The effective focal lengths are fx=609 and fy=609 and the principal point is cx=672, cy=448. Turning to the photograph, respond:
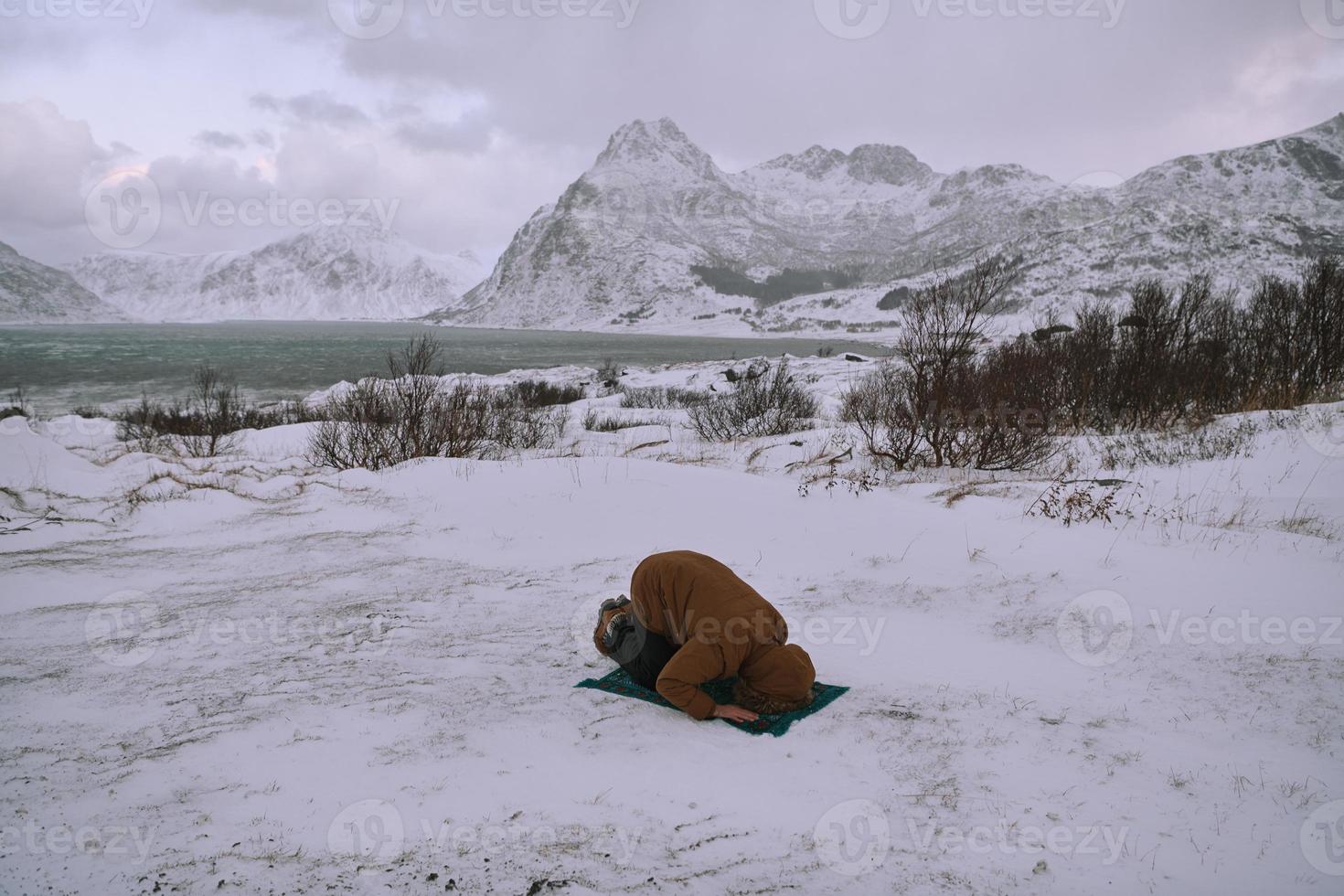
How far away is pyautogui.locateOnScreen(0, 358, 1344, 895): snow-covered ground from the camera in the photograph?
8.41ft

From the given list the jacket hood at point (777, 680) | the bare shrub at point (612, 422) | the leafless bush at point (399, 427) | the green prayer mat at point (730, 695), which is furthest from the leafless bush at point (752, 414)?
the jacket hood at point (777, 680)

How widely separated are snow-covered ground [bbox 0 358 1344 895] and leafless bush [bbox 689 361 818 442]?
9.32m

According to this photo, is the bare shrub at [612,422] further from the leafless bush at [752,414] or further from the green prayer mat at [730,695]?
the green prayer mat at [730,695]

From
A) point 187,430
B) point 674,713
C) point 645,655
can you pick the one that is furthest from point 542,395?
point 674,713

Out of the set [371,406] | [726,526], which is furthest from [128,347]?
[726,526]

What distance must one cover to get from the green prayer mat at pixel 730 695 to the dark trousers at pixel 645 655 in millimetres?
70

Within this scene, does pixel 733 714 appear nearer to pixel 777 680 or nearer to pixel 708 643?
pixel 777 680

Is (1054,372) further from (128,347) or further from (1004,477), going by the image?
(128,347)

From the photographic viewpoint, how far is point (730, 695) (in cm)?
388

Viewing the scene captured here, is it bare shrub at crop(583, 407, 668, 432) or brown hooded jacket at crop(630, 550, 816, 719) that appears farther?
bare shrub at crop(583, 407, 668, 432)

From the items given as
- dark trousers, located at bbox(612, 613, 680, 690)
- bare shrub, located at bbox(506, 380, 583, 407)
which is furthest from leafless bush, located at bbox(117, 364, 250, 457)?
dark trousers, located at bbox(612, 613, 680, 690)

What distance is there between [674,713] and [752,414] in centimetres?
1503

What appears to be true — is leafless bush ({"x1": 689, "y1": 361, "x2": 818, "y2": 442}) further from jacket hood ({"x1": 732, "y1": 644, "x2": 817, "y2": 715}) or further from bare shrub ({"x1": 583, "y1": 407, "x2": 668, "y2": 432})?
jacket hood ({"x1": 732, "y1": 644, "x2": 817, "y2": 715})

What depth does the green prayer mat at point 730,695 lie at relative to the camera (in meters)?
3.49
